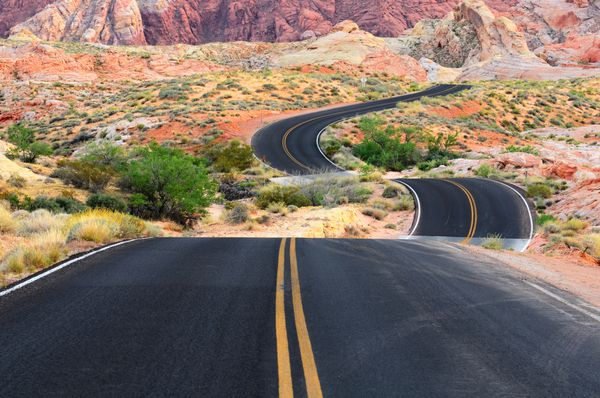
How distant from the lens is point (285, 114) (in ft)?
191

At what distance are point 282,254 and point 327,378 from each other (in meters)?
6.04

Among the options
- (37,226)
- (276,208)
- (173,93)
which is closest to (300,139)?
(173,93)

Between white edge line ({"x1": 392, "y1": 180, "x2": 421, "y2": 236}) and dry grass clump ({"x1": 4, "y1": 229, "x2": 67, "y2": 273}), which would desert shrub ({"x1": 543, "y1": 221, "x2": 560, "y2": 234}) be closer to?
white edge line ({"x1": 392, "y1": 180, "x2": 421, "y2": 236})

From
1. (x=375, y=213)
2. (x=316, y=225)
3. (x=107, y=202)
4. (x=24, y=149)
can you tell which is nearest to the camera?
(x=316, y=225)

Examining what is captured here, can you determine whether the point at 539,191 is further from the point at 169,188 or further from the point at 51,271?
the point at 51,271

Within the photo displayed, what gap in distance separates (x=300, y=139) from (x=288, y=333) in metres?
41.9

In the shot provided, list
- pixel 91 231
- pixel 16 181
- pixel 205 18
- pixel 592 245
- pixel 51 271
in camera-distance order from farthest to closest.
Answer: pixel 205 18
pixel 16 181
pixel 592 245
pixel 91 231
pixel 51 271

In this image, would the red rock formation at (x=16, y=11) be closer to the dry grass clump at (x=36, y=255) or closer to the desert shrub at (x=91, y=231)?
the desert shrub at (x=91, y=231)

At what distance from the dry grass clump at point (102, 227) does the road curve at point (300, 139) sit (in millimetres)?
23222

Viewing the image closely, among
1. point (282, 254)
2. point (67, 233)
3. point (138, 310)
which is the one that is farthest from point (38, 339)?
point (67, 233)

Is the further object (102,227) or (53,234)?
(102,227)

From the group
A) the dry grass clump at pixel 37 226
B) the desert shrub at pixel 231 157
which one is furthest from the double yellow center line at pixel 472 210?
the desert shrub at pixel 231 157

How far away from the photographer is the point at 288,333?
5.64 m

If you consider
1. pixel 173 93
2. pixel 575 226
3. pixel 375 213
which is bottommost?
pixel 375 213
